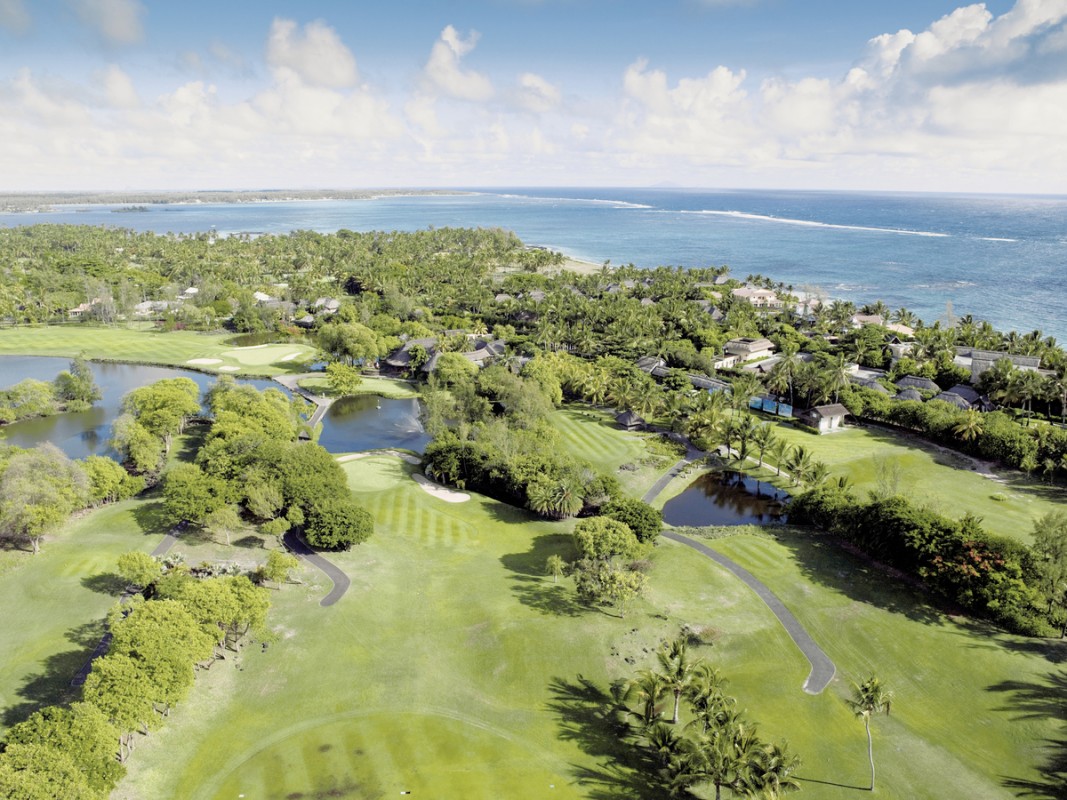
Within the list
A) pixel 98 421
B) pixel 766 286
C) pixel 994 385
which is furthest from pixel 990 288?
pixel 98 421

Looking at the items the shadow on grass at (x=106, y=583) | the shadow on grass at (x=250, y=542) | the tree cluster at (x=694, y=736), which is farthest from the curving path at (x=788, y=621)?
the shadow on grass at (x=106, y=583)

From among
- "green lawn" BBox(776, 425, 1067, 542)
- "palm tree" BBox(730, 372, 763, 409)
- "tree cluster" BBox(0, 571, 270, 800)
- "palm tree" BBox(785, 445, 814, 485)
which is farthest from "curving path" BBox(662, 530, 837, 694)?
"tree cluster" BBox(0, 571, 270, 800)

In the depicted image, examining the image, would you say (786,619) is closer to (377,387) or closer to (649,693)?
(649,693)

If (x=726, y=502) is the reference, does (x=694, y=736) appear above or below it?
above

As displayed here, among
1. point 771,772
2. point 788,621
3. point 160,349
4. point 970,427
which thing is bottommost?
point 788,621

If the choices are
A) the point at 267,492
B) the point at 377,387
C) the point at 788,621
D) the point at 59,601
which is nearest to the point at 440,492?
the point at 267,492

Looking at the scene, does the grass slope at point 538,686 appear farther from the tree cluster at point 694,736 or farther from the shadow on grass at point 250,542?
the shadow on grass at point 250,542

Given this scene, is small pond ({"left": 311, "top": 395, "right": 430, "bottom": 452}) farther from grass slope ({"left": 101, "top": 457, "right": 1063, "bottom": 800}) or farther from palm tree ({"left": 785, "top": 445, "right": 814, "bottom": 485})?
palm tree ({"left": 785, "top": 445, "right": 814, "bottom": 485})
